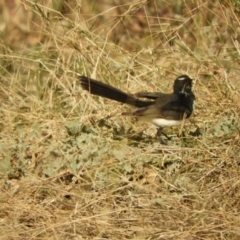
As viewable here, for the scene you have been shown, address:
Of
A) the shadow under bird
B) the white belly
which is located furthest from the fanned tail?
the white belly

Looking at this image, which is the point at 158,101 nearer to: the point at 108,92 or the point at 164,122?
the point at 164,122

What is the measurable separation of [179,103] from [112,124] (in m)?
0.56

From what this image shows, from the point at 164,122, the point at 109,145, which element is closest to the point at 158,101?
the point at 164,122

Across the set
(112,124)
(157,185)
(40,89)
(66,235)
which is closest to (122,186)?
(157,185)

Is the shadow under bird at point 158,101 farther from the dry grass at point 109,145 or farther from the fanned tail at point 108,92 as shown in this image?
the dry grass at point 109,145

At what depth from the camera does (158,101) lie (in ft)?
17.3

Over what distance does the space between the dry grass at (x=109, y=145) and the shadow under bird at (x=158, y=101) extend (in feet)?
0.53

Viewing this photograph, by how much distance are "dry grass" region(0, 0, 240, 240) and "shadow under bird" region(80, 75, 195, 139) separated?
16 centimetres

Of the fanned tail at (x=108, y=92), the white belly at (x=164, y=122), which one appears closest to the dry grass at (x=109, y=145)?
the white belly at (x=164, y=122)

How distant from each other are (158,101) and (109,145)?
Result: 0.44m

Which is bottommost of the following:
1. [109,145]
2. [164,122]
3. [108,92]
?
[109,145]

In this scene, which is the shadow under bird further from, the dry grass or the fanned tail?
the dry grass

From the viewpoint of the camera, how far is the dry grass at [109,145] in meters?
4.43

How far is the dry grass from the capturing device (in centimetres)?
443
